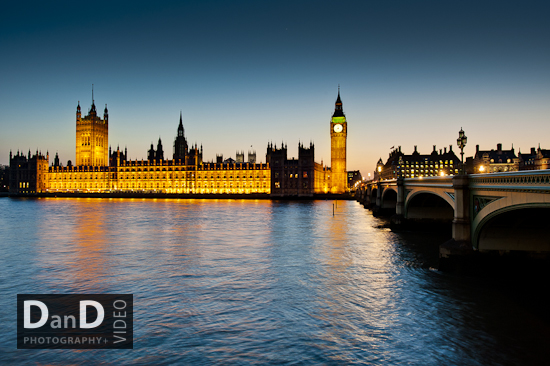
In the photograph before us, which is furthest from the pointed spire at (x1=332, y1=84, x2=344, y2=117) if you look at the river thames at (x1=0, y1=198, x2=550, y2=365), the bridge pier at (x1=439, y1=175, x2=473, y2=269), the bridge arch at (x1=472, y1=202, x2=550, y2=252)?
the bridge arch at (x1=472, y1=202, x2=550, y2=252)

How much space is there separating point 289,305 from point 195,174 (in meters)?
161

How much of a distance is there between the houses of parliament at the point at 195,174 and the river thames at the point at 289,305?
12441cm

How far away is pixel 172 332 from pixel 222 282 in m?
6.66

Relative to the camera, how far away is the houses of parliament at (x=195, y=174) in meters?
158

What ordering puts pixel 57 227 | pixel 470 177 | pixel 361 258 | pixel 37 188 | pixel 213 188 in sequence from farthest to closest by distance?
pixel 37 188 < pixel 213 188 < pixel 57 227 < pixel 361 258 < pixel 470 177

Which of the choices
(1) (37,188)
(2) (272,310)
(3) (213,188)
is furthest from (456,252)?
(1) (37,188)

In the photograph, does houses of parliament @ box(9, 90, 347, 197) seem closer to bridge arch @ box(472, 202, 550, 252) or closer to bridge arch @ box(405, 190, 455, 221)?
bridge arch @ box(405, 190, 455, 221)

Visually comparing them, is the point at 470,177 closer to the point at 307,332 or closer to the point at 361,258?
the point at 361,258

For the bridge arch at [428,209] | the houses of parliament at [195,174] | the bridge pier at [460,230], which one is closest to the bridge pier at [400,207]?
Result: the bridge arch at [428,209]

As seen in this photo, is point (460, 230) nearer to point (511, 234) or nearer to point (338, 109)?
point (511, 234)

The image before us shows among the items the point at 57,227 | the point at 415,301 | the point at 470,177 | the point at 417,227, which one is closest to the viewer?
the point at 415,301

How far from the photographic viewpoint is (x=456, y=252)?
19.3 meters

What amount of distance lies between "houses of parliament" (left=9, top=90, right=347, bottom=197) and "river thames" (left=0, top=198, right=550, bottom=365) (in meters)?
124

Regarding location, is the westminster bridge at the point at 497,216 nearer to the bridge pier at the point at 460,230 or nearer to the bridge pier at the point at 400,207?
the bridge pier at the point at 460,230
